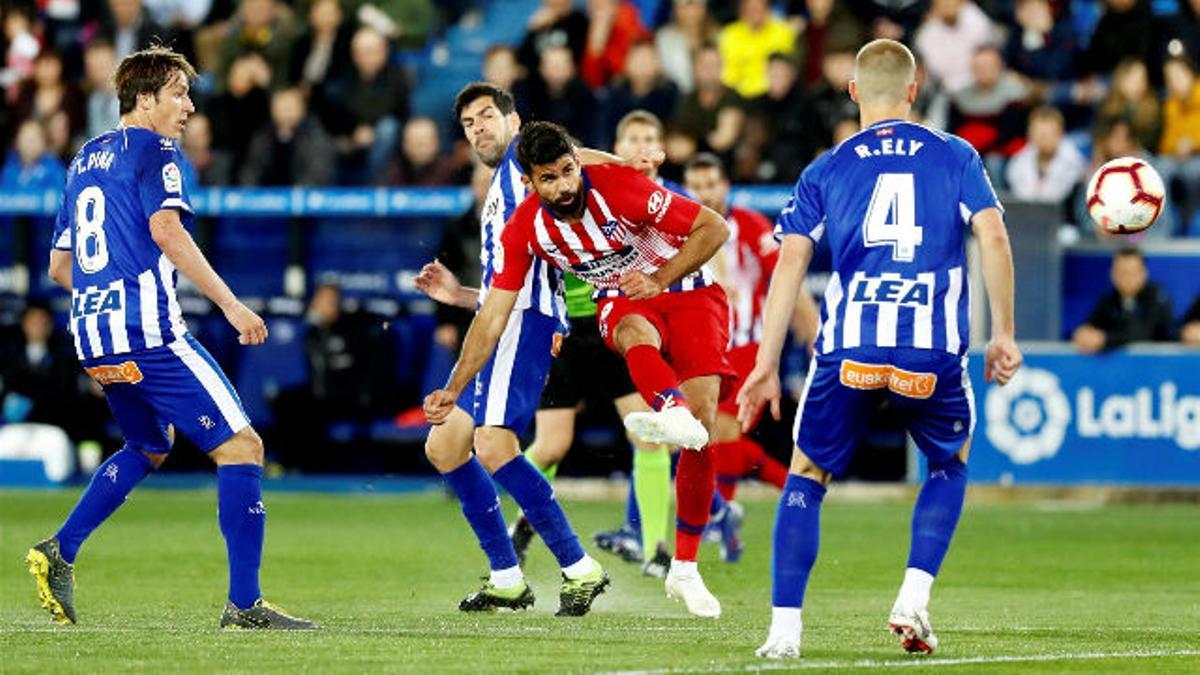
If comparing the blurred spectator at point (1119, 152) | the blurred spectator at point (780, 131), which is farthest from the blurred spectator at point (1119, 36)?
the blurred spectator at point (780, 131)

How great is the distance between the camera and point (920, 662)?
8211 millimetres

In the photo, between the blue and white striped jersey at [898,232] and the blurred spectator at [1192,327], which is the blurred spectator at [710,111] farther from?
the blue and white striped jersey at [898,232]

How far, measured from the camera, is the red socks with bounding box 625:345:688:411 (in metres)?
10.1

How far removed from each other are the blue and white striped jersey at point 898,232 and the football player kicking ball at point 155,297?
2381 millimetres

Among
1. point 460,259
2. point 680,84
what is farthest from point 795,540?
point 680,84

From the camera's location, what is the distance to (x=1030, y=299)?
1878cm

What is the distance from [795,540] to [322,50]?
1481 cm

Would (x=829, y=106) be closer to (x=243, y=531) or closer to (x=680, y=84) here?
(x=680, y=84)

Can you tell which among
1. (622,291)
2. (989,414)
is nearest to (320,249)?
(989,414)

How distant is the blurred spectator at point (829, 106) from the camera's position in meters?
19.6

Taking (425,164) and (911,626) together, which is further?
(425,164)

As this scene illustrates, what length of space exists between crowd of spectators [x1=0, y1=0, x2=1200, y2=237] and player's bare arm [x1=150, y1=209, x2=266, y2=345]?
32.1 feet

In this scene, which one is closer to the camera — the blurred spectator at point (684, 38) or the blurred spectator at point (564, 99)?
the blurred spectator at point (564, 99)

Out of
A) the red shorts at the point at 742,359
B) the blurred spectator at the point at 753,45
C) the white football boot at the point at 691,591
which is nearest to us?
the white football boot at the point at 691,591
